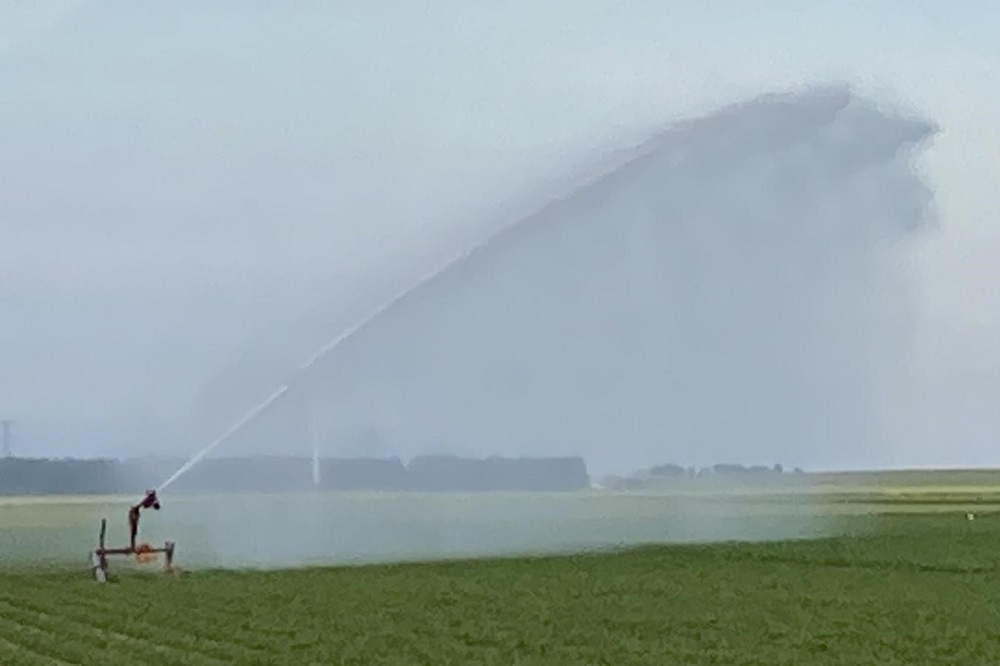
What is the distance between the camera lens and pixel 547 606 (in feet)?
68.4

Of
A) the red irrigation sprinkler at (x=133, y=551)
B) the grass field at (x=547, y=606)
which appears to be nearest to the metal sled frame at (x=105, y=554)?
the red irrigation sprinkler at (x=133, y=551)

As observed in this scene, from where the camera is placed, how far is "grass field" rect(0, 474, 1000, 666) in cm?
1655

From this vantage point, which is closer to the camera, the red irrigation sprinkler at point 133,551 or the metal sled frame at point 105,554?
the red irrigation sprinkler at point 133,551

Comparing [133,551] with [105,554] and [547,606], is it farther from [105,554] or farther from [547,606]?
[547,606]

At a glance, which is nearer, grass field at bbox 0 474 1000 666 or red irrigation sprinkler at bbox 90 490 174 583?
grass field at bbox 0 474 1000 666

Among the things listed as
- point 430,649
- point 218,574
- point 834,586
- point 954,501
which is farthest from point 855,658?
point 954,501

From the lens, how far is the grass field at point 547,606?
16.5m

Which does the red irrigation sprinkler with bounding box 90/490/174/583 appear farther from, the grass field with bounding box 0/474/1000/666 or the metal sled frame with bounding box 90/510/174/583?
the grass field with bounding box 0/474/1000/666

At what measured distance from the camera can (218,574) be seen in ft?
85.0

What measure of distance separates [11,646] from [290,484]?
23.6 metres

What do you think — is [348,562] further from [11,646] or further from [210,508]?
[210,508]

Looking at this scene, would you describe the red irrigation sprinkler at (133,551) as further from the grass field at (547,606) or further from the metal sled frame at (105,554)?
the grass field at (547,606)

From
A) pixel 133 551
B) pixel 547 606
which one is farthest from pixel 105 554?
pixel 547 606

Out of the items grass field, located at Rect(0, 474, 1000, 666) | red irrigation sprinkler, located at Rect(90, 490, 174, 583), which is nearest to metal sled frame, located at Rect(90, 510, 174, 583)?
red irrigation sprinkler, located at Rect(90, 490, 174, 583)
